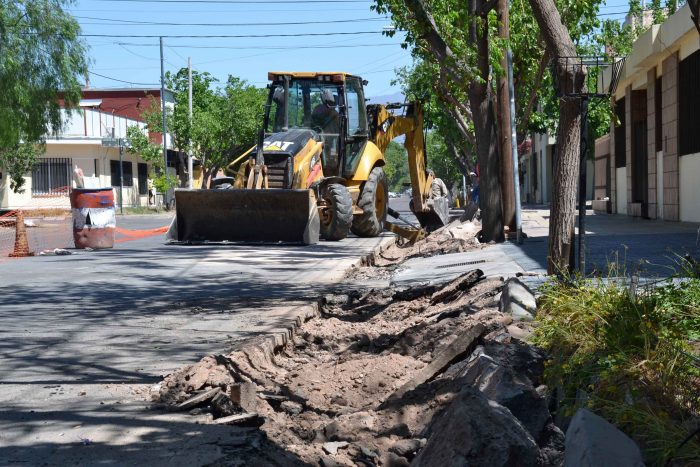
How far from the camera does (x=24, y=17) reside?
32.6 metres

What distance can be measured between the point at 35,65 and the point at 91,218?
15.0 meters

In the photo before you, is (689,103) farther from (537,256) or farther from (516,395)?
(516,395)

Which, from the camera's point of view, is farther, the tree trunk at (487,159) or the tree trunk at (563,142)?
the tree trunk at (487,159)

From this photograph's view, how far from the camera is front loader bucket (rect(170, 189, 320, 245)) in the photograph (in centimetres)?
1723

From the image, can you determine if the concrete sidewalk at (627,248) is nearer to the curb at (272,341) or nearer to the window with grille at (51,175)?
the curb at (272,341)

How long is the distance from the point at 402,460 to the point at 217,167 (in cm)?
5281

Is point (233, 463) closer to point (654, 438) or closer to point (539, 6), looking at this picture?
point (654, 438)

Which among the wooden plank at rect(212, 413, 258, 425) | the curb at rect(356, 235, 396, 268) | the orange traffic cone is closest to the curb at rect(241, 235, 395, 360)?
the wooden plank at rect(212, 413, 258, 425)

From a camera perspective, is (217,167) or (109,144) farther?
(217,167)

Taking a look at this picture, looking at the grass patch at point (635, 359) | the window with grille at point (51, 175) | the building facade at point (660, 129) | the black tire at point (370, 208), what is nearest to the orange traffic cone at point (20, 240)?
the black tire at point (370, 208)

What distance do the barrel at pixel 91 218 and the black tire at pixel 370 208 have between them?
5.37m

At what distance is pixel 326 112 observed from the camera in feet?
70.0

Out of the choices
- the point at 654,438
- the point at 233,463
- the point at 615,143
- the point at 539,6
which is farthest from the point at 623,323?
the point at 615,143

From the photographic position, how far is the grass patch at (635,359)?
4254 mm
